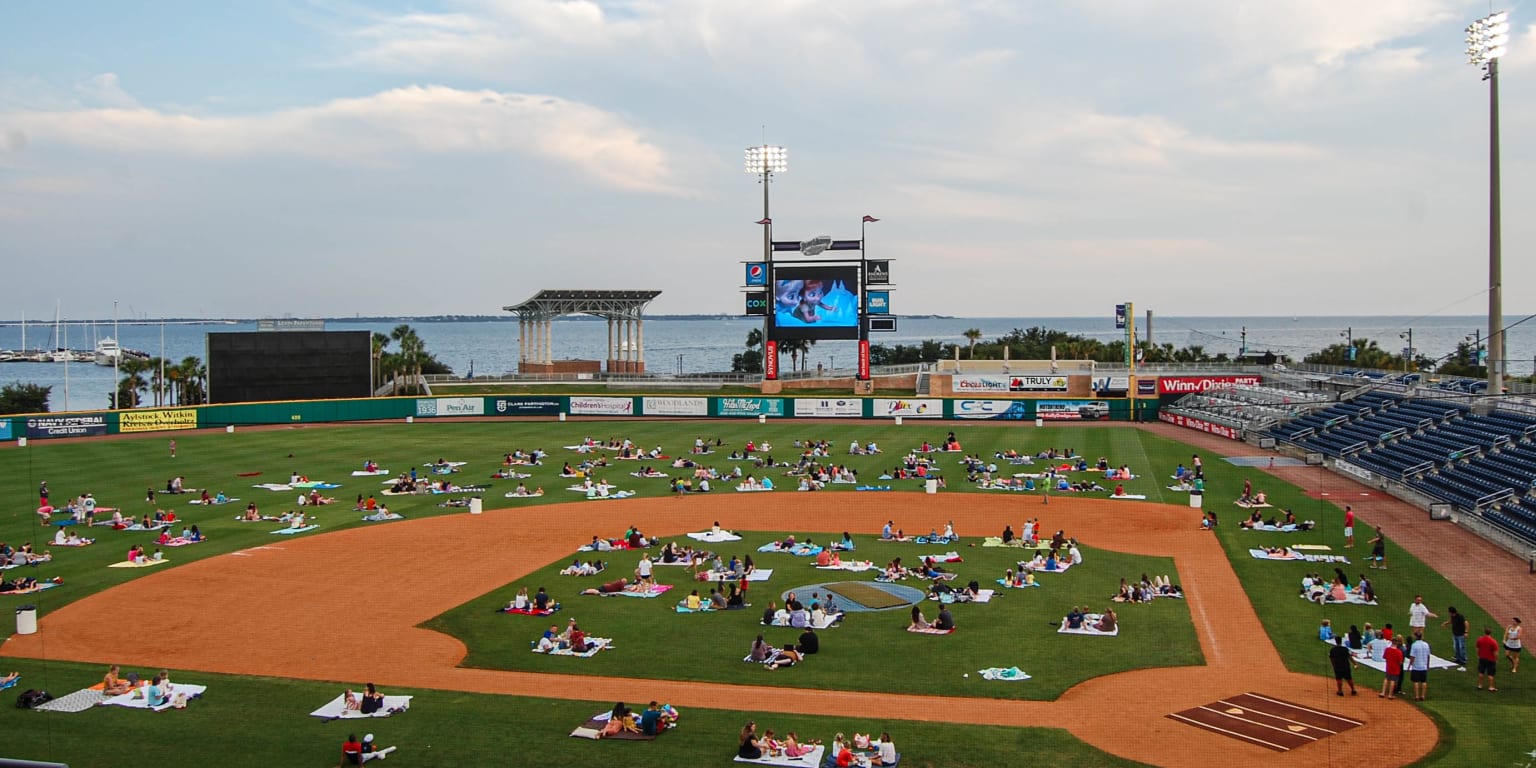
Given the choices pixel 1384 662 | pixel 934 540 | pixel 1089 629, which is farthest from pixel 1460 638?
pixel 934 540

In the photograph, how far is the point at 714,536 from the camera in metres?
35.4

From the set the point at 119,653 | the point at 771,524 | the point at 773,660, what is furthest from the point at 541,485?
the point at 773,660

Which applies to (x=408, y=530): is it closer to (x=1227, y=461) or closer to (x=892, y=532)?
(x=892, y=532)

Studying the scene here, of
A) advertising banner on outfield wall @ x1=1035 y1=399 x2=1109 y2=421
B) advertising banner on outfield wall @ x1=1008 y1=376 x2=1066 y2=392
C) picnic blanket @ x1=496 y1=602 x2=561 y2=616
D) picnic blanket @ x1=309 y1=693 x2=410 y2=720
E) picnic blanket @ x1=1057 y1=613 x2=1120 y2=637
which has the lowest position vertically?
Result: picnic blanket @ x1=309 y1=693 x2=410 y2=720

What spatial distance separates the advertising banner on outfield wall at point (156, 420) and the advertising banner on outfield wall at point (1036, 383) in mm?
58929

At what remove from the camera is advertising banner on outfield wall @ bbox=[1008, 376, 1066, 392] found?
3282 inches

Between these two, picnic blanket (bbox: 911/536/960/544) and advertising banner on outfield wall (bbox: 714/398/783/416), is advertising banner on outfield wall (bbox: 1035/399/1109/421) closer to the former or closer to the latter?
advertising banner on outfield wall (bbox: 714/398/783/416)

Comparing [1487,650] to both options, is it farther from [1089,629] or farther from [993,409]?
[993,409]

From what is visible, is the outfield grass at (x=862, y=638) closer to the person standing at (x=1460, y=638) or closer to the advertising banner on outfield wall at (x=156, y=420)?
the person standing at (x=1460, y=638)

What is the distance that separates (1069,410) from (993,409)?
537 centimetres

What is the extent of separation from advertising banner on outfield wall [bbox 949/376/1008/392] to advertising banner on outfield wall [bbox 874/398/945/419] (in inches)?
334

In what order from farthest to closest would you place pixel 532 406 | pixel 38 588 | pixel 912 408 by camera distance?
pixel 532 406 < pixel 912 408 < pixel 38 588

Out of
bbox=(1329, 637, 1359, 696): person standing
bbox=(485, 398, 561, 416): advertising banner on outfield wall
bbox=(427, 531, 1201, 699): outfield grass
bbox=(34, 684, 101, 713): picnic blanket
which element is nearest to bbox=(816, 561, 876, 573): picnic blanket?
bbox=(427, 531, 1201, 699): outfield grass

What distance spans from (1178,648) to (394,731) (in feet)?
52.9
